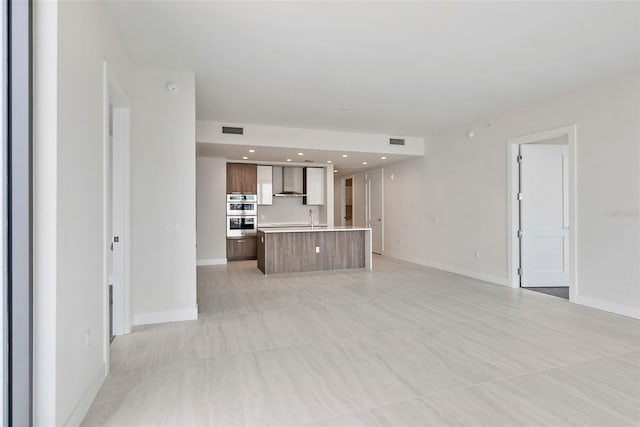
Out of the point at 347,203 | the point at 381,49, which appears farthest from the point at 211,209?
the point at 381,49

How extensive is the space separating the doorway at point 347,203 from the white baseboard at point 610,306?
7.49 meters

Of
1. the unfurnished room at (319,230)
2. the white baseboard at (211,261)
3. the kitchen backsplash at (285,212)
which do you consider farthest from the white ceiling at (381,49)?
the kitchen backsplash at (285,212)

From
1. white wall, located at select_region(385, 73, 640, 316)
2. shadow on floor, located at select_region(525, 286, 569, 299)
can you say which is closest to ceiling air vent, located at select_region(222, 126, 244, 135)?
white wall, located at select_region(385, 73, 640, 316)

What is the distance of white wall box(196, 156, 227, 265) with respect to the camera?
7.68 m

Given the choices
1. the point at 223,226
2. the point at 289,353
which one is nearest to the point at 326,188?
the point at 223,226

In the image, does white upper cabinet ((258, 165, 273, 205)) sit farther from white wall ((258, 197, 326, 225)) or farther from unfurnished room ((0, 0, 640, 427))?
unfurnished room ((0, 0, 640, 427))

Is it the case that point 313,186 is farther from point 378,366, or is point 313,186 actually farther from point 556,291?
point 378,366

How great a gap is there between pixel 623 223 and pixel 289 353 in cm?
401

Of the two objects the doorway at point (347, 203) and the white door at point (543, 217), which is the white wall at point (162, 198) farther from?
the doorway at point (347, 203)

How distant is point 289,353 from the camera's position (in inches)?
115

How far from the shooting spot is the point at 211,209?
306 inches

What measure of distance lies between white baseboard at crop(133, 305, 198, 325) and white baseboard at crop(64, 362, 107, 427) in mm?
1246

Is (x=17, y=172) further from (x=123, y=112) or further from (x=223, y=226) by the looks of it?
(x=223, y=226)

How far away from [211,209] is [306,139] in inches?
110
